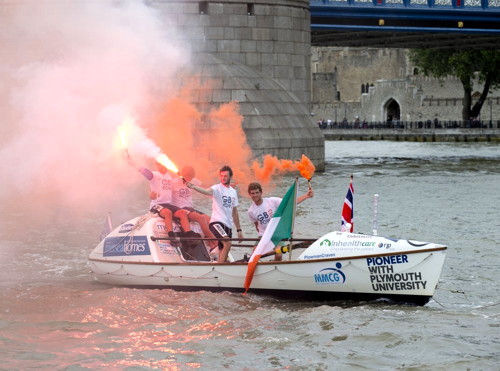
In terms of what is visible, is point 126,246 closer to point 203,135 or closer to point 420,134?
point 203,135

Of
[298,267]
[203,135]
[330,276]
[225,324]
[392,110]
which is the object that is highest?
[392,110]

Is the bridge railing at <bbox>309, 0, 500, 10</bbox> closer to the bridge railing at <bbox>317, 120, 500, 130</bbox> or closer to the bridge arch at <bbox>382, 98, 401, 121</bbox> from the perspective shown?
the bridge railing at <bbox>317, 120, 500, 130</bbox>

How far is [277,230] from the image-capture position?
66.1ft

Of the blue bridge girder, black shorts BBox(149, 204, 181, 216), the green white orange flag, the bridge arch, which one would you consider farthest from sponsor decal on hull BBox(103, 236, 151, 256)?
the bridge arch

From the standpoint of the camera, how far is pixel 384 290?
19047 mm

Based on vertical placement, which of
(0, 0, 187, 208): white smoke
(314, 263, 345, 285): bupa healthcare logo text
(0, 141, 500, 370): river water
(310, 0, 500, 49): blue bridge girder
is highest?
(310, 0, 500, 49): blue bridge girder

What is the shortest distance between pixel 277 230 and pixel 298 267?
34.0 inches

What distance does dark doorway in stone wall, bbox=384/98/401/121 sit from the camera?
132250 millimetres

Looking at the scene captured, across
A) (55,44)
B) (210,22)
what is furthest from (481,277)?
(210,22)

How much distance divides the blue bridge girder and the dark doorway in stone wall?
5825 cm

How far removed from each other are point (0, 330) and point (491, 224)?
55.1 feet

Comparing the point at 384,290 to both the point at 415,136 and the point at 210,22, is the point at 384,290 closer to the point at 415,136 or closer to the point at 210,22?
the point at 210,22

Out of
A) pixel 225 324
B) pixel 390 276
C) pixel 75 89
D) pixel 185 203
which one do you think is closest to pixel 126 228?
pixel 185 203

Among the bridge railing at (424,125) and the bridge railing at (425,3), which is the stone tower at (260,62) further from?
the bridge railing at (424,125)
